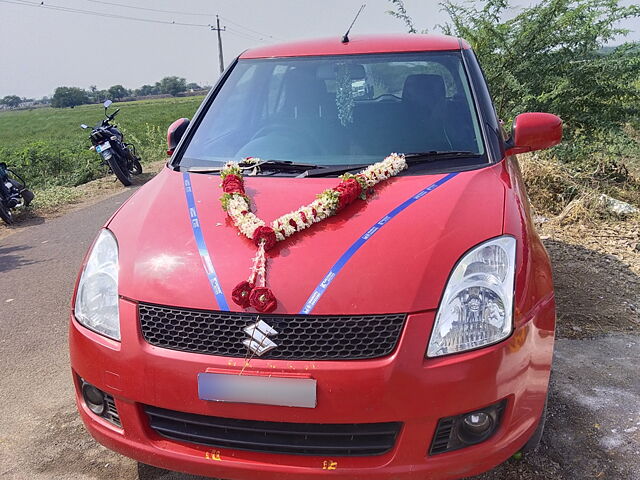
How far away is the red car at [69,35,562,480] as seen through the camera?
1780 millimetres

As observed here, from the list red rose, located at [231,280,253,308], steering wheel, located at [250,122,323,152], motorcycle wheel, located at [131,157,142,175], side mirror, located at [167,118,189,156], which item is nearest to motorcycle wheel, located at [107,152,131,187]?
motorcycle wheel, located at [131,157,142,175]

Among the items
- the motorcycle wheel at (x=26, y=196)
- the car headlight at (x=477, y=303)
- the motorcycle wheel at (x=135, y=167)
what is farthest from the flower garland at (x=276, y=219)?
the motorcycle wheel at (x=135, y=167)

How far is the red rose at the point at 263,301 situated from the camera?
182 centimetres

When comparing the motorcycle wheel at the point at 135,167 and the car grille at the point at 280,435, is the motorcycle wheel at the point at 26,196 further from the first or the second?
the car grille at the point at 280,435

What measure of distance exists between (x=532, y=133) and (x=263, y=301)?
1784 mm

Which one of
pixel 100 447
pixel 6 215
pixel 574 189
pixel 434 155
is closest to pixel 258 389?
pixel 100 447

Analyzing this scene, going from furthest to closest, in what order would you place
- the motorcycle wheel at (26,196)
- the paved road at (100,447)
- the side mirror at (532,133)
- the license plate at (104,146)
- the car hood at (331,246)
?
the license plate at (104,146)
the motorcycle wheel at (26,196)
the side mirror at (532,133)
the paved road at (100,447)
the car hood at (331,246)

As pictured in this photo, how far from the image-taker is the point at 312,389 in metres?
1.76

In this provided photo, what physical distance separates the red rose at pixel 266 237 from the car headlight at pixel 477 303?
64cm

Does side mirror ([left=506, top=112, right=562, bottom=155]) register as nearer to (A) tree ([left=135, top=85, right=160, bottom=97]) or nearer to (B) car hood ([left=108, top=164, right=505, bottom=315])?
(B) car hood ([left=108, top=164, right=505, bottom=315])

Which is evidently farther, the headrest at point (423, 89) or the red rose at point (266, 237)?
the headrest at point (423, 89)

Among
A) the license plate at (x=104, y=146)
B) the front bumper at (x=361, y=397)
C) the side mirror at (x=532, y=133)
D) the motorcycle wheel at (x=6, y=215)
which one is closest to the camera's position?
the front bumper at (x=361, y=397)

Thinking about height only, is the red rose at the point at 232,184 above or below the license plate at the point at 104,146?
above

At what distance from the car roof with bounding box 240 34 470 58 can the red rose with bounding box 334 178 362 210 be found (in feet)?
4.00
